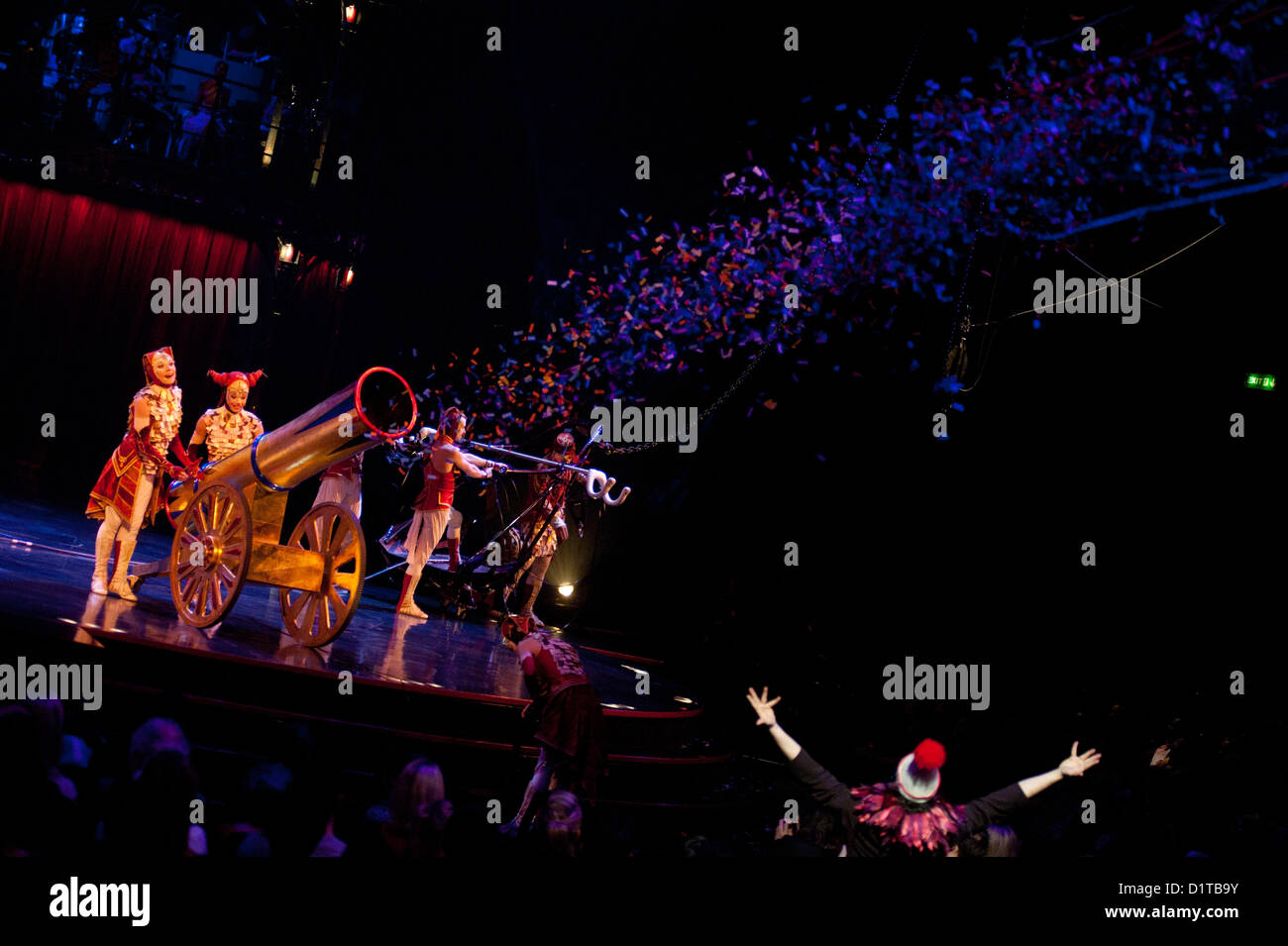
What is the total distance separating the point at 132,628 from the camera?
5191mm

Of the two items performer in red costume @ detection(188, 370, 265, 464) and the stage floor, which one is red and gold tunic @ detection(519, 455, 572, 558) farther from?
performer in red costume @ detection(188, 370, 265, 464)

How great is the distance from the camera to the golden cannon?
5.59 metres

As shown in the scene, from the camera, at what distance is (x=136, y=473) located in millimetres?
6207

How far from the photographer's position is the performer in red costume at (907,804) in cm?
356

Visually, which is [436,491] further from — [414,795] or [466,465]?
[414,795]
